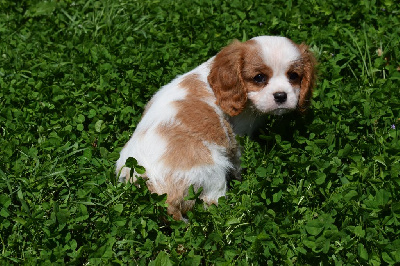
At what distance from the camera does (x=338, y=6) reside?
20.0 ft

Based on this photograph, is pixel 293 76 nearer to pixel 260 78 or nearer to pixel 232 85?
pixel 260 78

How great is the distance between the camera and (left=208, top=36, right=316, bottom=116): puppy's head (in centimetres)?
408

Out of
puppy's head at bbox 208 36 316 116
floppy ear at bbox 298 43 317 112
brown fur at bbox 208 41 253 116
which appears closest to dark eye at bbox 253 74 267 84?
puppy's head at bbox 208 36 316 116

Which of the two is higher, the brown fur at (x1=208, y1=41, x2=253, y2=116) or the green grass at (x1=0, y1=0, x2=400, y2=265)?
the brown fur at (x1=208, y1=41, x2=253, y2=116)

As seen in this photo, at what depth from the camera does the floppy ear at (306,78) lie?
4312 millimetres

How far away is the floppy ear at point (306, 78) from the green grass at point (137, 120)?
0.23 metres

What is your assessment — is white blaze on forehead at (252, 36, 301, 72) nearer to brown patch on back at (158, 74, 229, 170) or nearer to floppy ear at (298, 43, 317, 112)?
floppy ear at (298, 43, 317, 112)

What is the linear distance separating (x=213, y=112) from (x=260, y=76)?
1.50ft

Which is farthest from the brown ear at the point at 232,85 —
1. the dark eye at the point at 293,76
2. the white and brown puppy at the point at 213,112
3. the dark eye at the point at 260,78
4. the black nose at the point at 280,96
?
the dark eye at the point at 293,76

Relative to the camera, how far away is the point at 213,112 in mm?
4203

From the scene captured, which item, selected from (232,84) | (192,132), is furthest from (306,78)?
(192,132)

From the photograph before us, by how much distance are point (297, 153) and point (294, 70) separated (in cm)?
66

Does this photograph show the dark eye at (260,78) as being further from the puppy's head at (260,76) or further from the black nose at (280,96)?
the black nose at (280,96)

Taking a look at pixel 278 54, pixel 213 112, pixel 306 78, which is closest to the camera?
pixel 278 54
